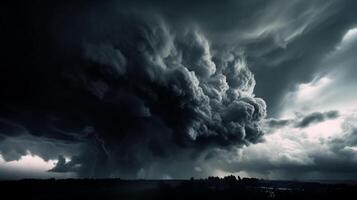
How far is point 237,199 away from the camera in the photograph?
196m

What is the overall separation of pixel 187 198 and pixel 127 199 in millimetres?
43893

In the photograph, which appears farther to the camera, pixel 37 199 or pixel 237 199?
pixel 237 199

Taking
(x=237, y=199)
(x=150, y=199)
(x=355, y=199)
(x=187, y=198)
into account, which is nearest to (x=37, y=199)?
(x=150, y=199)

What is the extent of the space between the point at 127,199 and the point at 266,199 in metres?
102

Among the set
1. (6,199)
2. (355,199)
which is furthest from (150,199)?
(355,199)

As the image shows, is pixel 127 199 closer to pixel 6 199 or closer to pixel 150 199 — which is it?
pixel 150 199

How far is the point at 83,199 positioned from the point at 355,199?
198 m

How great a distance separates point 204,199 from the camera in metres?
199

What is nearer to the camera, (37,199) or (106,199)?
(37,199)

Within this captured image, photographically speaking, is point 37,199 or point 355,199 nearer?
point 37,199

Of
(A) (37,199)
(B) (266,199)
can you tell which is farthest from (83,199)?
(B) (266,199)

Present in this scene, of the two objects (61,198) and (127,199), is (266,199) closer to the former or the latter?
(127,199)

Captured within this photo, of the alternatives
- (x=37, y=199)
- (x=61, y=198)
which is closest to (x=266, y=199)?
(x=61, y=198)

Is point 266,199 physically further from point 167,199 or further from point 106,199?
point 106,199
